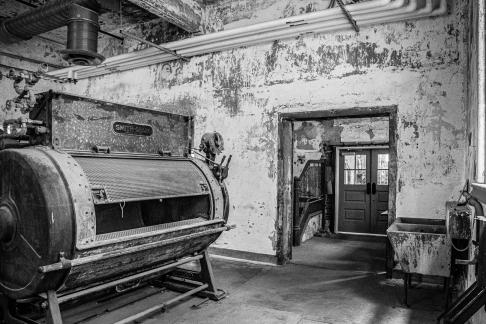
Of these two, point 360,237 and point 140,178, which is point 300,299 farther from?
point 360,237

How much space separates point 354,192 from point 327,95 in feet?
12.6

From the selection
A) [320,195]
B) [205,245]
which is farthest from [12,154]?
[320,195]

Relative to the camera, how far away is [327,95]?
14.3 feet

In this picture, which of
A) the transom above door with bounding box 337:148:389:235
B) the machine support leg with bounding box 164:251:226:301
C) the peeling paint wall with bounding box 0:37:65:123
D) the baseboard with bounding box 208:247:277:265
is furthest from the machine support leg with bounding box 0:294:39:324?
the transom above door with bounding box 337:148:389:235

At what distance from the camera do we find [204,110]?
17.2ft

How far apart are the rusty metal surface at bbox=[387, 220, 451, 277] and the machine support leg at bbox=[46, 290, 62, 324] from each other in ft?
8.82

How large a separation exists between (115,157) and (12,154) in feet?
2.47

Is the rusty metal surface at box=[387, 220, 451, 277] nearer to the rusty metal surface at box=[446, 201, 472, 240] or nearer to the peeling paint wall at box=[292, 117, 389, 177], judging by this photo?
the rusty metal surface at box=[446, 201, 472, 240]

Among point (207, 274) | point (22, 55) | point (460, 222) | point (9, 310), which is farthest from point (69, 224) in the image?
point (22, 55)

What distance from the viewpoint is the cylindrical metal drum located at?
2141mm

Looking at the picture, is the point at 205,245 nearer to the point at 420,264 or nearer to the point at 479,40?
the point at 420,264

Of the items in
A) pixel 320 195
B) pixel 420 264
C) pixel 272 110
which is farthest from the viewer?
pixel 320 195

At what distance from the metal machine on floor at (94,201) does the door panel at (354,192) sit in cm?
462

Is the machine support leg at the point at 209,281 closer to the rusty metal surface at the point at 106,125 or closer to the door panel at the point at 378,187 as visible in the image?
the rusty metal surface at the point at 106,125
